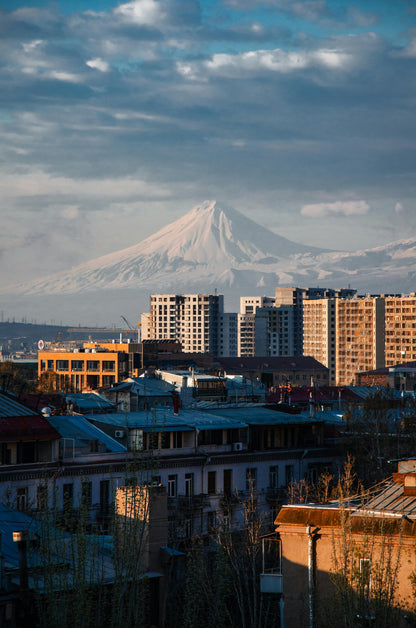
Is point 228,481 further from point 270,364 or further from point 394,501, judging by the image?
point 270,364

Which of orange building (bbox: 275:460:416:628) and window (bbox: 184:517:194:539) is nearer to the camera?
orange building (bbox: 275:460:416:628)

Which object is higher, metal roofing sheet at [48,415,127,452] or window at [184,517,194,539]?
metal roofing sheet at [48,415,127,452]

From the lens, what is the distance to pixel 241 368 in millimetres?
189875

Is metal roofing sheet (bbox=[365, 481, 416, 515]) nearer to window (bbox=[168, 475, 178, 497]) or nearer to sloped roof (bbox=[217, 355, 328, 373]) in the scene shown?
window (bbox=[168, 475, 178, 497])

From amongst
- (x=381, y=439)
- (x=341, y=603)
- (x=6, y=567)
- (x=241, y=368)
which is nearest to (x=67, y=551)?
(x=6, y=567)

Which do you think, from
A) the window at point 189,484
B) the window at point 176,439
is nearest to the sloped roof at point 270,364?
the window at point 176,439

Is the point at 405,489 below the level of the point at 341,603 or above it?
above

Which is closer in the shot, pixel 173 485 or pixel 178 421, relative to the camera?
pixel 173 485

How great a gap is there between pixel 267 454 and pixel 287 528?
2544 centimetres

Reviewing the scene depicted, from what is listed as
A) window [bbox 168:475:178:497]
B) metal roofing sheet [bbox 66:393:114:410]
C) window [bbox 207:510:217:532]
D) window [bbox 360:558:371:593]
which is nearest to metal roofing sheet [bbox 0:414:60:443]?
window [bbox 168:475:178:497]

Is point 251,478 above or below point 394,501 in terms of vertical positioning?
below

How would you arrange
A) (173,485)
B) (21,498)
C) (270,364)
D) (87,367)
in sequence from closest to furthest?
(21,498) < (173,485) < (87,367) < (270,364)

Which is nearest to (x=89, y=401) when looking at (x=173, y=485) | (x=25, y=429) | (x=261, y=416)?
(x=261, y=416)

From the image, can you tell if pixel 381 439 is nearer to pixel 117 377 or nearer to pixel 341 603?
pixel 341 603
